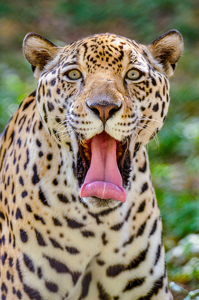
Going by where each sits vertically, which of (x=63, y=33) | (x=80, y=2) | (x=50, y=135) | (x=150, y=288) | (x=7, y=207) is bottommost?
(x=150, y=288)

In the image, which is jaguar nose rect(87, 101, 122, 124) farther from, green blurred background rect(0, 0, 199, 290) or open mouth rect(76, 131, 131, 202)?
green blurred background rect(0, 0, 199, 290)

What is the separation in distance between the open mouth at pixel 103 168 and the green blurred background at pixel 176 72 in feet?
6.15

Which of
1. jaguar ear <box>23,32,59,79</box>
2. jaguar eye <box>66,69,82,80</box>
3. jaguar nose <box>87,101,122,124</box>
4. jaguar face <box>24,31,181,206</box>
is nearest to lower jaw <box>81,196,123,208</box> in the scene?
jaguar face <box>24,31,181,206</box>

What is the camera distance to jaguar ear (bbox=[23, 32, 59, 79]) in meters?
3.76

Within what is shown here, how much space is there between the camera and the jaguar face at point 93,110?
3.29m

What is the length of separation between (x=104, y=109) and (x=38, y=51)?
2.91 feet

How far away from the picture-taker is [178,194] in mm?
6129

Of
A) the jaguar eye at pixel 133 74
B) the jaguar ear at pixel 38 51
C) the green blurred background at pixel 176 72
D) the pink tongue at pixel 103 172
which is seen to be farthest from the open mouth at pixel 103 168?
the green blurred background at pixel 176 72

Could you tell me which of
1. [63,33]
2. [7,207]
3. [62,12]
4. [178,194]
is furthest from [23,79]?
[7,207]

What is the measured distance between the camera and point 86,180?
3.45 meters

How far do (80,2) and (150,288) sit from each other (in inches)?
328

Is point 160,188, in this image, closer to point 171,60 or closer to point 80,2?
point 171,60

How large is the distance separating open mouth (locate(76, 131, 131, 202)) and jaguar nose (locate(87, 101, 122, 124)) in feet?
0.96

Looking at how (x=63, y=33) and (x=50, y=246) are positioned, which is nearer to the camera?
(x=50, y=246)
